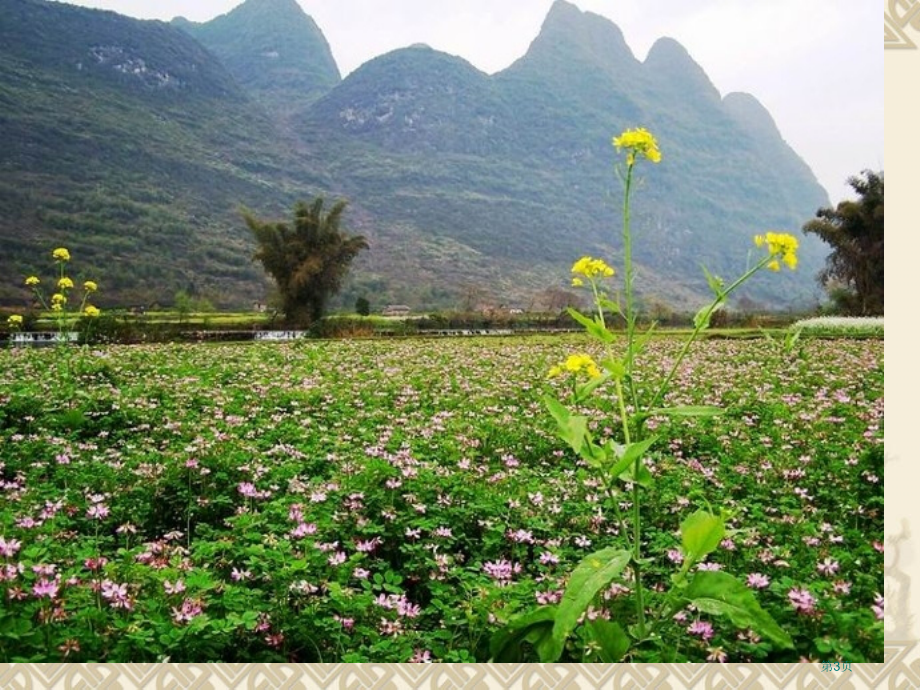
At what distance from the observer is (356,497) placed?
10.7 feet

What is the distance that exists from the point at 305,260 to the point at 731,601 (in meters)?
30.8

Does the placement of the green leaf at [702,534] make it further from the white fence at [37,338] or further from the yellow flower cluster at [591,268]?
the white fence at [37,338]

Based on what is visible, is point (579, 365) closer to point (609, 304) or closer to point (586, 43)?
point (609, 304)

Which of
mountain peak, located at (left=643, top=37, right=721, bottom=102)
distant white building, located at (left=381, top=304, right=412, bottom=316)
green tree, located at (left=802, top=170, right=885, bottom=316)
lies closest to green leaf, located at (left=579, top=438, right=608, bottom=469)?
green tree, located at (left=802, top=170, right=885, bottom=316)

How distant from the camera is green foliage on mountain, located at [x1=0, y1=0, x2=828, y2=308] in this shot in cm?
4416

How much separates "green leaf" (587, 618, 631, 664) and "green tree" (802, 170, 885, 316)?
96.9 ft

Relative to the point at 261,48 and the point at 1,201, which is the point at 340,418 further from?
the point at 261,48

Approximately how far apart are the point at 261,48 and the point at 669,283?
10982 centimetres

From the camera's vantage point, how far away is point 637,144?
7.28 feet

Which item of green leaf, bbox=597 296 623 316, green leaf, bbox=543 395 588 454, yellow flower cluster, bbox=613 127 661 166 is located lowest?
green leaf, bbox=543 395 588 454

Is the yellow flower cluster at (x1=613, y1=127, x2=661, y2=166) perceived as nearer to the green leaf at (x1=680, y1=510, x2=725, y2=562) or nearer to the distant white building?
the green leaf at (x1=680, y1=510, x2=725, y2=562)

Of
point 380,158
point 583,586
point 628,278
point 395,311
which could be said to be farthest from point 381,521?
point 380,158

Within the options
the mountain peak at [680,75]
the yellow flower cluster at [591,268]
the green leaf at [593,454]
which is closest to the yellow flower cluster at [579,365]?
the green leaf at [593,454]

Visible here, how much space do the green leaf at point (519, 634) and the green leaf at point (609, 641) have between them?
132mm
